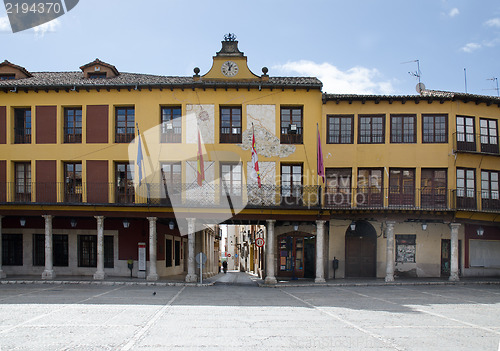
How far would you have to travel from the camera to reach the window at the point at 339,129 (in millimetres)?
29359

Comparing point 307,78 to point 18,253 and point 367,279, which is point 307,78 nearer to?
point 367,279

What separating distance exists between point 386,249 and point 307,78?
431 inches

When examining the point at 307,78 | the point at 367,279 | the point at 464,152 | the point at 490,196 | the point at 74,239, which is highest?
the point at 307,78

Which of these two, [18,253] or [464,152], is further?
[18,253]

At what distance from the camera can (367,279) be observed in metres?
29.7

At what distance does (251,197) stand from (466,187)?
12.1 metres

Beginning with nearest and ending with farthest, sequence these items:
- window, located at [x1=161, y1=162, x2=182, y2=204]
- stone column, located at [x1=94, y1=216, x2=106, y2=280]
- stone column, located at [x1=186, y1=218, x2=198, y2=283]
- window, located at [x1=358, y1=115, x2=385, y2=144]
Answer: stone column, located at [x1=186, y1=218, x2=198, y2=283]
stone column, located at [x1=94, y1=216, x2=106, y2=280]
window, located at [x1=161, y1=162, x2=182, y2=204]
window, located at [x1=358, y1=115, x2=385, y2=144]

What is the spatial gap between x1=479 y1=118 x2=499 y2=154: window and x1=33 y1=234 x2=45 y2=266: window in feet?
84.9

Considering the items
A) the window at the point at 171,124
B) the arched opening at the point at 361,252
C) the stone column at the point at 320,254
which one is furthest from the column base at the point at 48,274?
the arched opening at the point at 361,252

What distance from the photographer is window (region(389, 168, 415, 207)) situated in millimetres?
28875

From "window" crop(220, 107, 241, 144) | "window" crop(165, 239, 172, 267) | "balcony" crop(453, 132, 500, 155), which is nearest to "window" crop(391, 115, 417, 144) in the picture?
"balcony" crop(453, 132, 500, 155)

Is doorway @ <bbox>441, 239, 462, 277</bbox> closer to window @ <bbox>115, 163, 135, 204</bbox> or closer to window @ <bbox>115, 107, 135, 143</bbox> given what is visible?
window @ <bbox>115, 163, 135, 204</bbox>

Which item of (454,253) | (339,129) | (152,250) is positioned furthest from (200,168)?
(454,253)

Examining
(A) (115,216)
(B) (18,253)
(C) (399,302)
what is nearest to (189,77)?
(A) (115,216)
